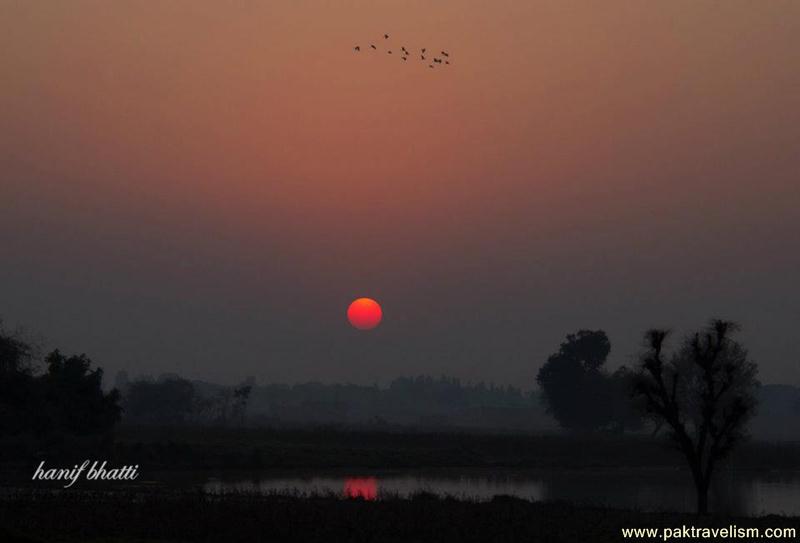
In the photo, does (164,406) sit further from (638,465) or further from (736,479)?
(736,479)

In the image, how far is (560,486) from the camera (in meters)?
79.5

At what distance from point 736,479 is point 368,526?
6211cm

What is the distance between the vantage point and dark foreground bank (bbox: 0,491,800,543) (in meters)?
36.5

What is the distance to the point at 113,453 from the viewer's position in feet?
254

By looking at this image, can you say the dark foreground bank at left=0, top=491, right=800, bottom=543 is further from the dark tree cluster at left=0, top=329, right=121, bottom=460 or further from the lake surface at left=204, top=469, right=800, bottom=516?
the dark tree cluster at left=0, top=329, right=121, bottom=460

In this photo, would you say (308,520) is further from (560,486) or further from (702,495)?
(560,486)

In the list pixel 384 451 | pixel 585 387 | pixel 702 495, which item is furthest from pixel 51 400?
pixel 585 387

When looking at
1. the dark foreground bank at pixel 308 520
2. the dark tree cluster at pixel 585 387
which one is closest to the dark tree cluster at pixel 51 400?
the dark foreground bank at pixel 308 520

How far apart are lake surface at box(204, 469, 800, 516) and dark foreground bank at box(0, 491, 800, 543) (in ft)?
38.8

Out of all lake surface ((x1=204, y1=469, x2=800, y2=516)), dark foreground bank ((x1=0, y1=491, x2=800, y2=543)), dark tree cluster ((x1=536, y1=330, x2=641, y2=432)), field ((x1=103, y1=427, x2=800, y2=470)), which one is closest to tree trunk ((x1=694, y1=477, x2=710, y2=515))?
dark foreground bank ((x1=0, y1=491, x2=800, y2=543))

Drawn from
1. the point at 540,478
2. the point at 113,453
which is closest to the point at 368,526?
the point at 113,453

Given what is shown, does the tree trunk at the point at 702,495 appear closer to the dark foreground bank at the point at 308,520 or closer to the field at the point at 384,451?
the dark foreground bank at the point at 308,520

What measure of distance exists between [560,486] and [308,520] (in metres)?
43.2

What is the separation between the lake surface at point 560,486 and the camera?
6394cm
